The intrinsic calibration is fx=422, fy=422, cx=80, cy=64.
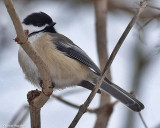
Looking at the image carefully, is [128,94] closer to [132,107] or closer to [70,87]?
[132,107]

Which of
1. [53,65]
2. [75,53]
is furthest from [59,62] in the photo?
[75,53]

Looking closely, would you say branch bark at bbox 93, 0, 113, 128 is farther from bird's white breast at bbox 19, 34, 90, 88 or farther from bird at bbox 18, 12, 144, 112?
bird's white breast at bbox 19, 34, 90, 88

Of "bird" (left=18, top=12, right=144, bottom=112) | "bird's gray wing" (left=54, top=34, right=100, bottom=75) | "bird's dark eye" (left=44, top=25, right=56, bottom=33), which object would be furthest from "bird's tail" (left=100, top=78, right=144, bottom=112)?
"bird's dark eye" (left=44, top=25, right=56, bottom=33)

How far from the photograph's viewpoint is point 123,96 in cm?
287

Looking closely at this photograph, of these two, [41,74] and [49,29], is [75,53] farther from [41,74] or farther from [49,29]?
[41,74]

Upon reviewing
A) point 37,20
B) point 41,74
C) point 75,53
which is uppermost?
point 37,20

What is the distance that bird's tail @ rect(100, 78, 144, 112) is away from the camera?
273 cm

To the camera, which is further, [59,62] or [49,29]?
[49,29]

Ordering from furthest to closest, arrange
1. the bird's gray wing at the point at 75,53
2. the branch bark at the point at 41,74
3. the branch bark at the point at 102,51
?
the bird's gray wing at the point at 75,53 → the branch bark at the point at 102,51 → the branch bark at the point at 41,74

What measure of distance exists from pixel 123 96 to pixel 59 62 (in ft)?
1.62

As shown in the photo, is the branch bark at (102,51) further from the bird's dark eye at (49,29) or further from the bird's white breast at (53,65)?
the bird's dark eye at (49,29)

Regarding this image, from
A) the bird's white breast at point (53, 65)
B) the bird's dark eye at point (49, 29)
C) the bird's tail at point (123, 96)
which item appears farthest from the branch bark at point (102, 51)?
the bird's dark eye at point (49, 29)

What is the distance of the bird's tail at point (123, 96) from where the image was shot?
2.73 metres

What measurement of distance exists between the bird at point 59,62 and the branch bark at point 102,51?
0.43 feet
